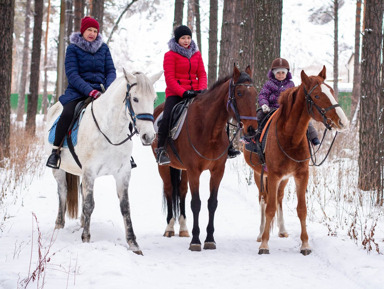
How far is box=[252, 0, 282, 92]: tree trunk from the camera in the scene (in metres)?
10.4

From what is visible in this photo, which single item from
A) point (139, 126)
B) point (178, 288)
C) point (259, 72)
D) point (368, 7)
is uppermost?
point (368, 7)

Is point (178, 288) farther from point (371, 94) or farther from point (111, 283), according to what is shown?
point (371, 94)

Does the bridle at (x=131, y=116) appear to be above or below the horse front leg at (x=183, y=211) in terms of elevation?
above

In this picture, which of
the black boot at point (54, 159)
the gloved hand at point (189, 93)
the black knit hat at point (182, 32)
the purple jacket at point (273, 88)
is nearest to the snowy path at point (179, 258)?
the black boot at point (54, 159)

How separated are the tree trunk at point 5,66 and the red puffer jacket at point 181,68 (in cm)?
460

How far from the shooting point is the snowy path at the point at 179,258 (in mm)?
4277

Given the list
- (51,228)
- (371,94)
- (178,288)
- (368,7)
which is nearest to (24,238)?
(51,228)

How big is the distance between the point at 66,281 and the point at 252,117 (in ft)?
9.60

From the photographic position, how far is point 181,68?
7090 millimetres

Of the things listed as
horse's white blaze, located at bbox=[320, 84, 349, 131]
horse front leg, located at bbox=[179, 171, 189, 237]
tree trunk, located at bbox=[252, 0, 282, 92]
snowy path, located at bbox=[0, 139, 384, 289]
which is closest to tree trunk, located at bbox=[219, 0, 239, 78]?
tree trunk, located at bbox=[252, 0, 282, 92]

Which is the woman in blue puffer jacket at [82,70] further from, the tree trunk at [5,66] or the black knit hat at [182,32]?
the tree trunk at [5,66]

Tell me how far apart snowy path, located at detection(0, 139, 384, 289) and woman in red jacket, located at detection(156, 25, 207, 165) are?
1.46 m

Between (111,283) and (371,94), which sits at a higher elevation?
(371,94)

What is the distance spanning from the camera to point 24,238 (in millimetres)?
5781
